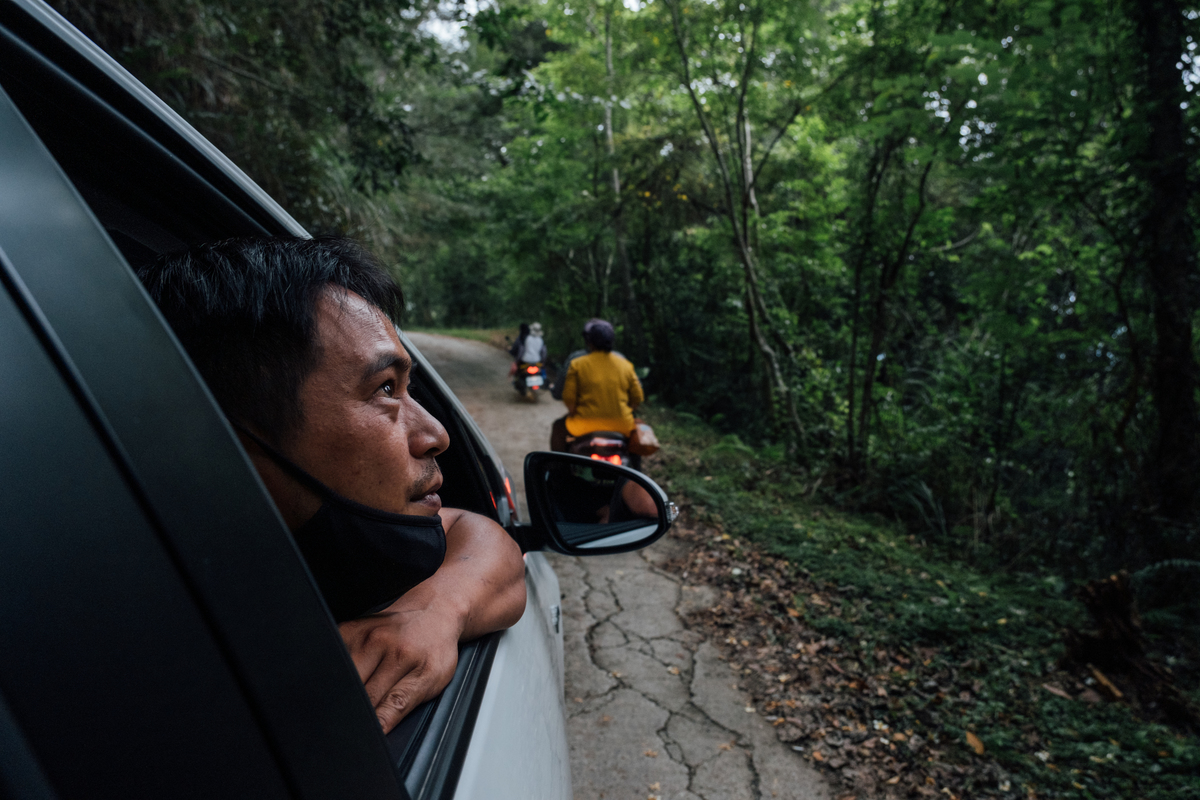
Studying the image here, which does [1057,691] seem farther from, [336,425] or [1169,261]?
[336,425]

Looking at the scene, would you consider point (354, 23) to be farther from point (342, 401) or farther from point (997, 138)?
point (342, 401)

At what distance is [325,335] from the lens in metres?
0.93

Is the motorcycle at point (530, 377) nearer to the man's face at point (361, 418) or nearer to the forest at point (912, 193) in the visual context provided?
the forest at point (912, 193)

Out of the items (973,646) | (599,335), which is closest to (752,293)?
(599,335)

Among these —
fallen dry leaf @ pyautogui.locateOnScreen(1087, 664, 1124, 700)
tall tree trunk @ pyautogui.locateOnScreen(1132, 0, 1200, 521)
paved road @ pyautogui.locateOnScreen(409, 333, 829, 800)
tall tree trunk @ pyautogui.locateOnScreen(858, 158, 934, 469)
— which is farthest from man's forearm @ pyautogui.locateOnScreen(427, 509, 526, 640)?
tall tree trunk @ pyautogui.locateOnScreen(858, 158, 934, 469)

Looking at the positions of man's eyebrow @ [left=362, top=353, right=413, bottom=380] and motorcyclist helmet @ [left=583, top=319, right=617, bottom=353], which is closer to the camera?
man's eyebrow @ [left=362, top=353, right=413, bottom=380]

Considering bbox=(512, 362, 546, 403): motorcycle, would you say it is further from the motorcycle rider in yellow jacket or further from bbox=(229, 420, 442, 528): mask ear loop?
bbox=(229, 420, 442, 528): mask ear loop

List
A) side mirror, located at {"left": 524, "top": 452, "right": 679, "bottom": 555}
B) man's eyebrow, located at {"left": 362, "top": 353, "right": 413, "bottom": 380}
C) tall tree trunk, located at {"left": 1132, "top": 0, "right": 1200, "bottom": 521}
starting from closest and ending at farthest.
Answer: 1. man's eyebrow, located at {"left": 362, "top": 353, "right": 413, "bottom": 380}
2. side mirror, located at {"left": 524, "top": 452, "right": 679, "bottom": 555}
3. tall tree trunk, located at {"left": 1132, "top": 0, "right": 1200, "bottom": 521}

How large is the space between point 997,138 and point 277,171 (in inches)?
237

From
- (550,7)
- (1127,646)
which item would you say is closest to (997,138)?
(1127,646)

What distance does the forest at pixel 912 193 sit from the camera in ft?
14.4

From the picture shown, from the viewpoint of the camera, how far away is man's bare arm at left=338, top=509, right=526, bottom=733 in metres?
0.92

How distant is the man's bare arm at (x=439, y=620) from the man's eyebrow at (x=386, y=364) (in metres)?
0.37

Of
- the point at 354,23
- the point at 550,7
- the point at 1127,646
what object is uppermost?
the point at 550,7
